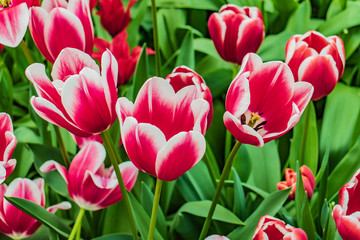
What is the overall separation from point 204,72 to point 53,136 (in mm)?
488

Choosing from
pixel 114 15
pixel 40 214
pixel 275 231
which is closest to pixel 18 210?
pixel 40 214

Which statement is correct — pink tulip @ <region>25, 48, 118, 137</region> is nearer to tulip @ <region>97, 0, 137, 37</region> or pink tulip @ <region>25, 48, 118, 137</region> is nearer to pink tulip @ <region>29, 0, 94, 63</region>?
pink tulip @ <region>29, 0, 94, 63</region>

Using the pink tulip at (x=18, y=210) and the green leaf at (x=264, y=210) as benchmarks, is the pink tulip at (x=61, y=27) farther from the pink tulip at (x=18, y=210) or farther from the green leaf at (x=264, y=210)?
the green leaf at (x=264, y=210)

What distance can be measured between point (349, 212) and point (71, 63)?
0.33 m

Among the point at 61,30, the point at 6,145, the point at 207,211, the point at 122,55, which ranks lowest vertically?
the point at 207,211

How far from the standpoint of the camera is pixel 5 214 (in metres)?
0.70

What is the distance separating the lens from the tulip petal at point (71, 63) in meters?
0.57

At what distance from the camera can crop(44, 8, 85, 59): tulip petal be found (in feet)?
Answer: 2.07

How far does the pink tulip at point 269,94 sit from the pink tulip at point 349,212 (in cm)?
9

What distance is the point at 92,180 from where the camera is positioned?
2.31 ft

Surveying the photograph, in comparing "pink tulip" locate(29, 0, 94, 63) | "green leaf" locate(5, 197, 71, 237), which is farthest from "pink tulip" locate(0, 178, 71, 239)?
"pink tulip" locate(29, 0, 94, 63)

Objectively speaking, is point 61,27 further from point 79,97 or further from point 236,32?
point 236,32

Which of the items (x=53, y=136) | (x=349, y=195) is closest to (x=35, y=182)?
(x=53, y=136)

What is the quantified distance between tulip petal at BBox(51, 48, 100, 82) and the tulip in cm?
79
